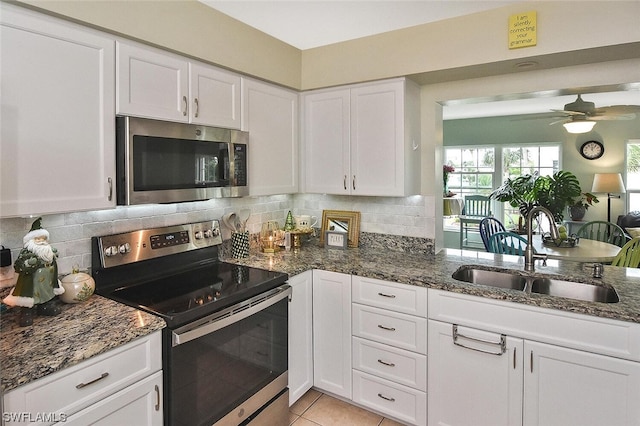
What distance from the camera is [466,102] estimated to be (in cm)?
267

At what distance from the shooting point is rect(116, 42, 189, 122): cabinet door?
176 centimetres

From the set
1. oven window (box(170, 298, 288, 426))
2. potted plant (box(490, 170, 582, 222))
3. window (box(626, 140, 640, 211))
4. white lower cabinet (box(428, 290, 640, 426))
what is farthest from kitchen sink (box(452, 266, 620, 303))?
window (box(626, 140, 640, 211))

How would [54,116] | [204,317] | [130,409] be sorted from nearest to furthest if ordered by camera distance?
1. [130,409]
2. [54,116]
3. [204,317]

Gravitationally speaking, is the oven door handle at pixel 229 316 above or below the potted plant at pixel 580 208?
below

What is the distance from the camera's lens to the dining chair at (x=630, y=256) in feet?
9.00

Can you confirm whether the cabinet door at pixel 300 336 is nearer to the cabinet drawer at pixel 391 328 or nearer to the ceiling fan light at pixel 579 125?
the cabinet drawer at pixel 391 328

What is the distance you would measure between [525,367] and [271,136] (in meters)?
1.99

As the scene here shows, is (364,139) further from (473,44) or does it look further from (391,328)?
(391,328)

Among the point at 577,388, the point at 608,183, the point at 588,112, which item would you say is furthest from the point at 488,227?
the point at 577,388

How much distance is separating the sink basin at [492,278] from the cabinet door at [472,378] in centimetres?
42

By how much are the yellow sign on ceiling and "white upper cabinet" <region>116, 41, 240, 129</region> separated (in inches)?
61.9

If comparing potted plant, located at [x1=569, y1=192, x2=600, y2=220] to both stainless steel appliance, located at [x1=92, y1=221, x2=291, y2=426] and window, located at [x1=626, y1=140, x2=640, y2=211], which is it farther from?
stainless steel appliance, located at [x1=92, y1=221, x2=291, y2=426]

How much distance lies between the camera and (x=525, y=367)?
1855mm

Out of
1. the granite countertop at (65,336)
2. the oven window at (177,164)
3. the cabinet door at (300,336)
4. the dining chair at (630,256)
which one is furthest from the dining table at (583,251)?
the granite countertop at (65,336)
